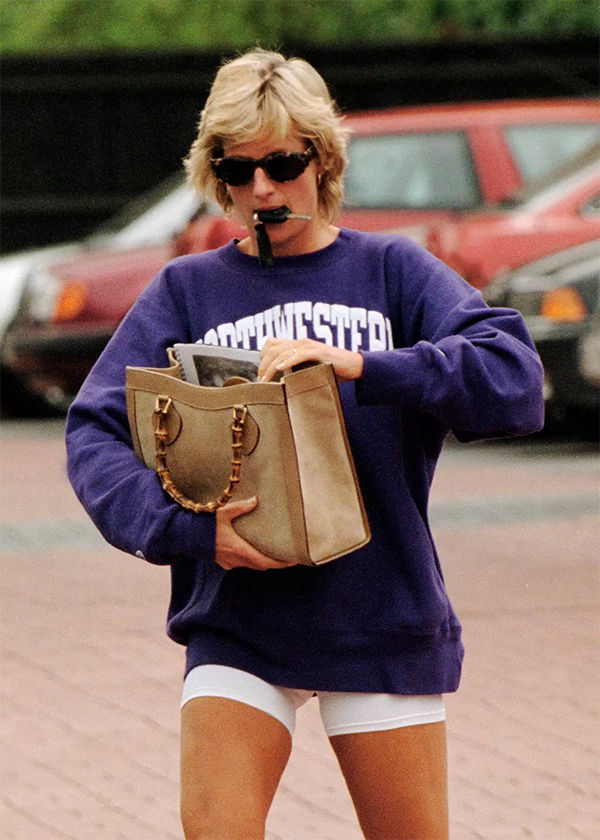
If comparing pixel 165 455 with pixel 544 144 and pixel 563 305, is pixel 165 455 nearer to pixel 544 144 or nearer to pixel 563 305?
pixel 563 305

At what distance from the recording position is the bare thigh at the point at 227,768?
8.22ft

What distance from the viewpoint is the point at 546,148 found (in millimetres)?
11516

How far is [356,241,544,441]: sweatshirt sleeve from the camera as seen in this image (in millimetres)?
2467

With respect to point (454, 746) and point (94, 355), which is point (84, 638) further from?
point (94, 355)

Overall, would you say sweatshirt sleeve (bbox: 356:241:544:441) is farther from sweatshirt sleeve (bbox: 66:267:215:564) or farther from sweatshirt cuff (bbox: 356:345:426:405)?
sweatshirt sleeve (bbox: 66:267:215:564)

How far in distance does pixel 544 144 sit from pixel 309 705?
7095mm

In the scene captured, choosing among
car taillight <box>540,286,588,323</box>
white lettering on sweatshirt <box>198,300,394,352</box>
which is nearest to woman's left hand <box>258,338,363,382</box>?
white lettering on sweatshirt <box>198,300,394,352</box>

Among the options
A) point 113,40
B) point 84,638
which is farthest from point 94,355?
point 113,40

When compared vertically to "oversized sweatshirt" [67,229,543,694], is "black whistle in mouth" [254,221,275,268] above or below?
above

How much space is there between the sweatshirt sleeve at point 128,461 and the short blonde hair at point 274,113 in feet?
0.81

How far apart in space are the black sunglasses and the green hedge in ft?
71.2

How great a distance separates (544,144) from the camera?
11539 mm

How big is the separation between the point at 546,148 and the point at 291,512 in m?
9.45

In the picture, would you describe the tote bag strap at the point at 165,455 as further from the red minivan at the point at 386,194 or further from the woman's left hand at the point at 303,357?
the red minivan at the point at 386,194
